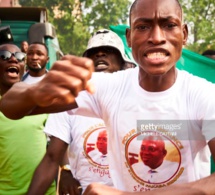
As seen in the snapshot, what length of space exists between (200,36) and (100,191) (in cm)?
2172

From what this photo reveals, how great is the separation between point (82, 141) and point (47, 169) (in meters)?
0.35

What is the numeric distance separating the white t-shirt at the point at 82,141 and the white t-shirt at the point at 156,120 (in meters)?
0.99

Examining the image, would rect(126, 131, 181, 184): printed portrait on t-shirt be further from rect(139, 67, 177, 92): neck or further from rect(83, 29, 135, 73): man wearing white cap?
rect(83, 29, 135, 73): man wearing white cap

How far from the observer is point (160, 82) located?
2.44 m

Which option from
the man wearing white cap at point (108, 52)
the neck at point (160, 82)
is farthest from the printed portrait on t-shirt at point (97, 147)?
the neck at point (160, 82)

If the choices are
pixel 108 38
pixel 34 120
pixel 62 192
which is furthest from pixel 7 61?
pixel 62 192

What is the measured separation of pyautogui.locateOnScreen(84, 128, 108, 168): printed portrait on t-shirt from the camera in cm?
346

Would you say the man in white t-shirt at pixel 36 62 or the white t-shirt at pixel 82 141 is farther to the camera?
the man in white t-shirt at pixel 36 62

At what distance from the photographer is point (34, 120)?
427 cm

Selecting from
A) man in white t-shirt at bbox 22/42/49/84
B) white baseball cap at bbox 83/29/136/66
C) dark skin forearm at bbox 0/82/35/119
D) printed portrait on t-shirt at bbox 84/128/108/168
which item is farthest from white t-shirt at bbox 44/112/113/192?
man in white t-shirt at bbox 22/42/49/84

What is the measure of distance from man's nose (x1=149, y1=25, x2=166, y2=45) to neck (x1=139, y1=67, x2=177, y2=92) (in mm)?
188

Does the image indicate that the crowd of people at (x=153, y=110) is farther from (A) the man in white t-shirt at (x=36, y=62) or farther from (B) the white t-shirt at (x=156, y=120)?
(A) the man in white t-shirt at (x=36, y=62)

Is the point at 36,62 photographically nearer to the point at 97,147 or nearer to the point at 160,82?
the point at 97,147

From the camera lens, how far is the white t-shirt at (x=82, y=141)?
3473 mm
